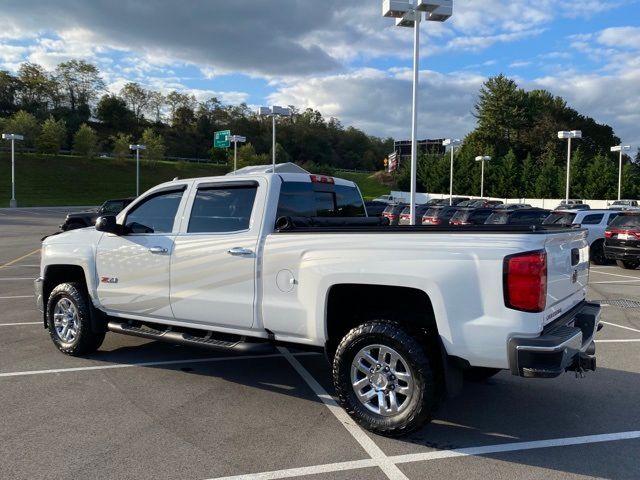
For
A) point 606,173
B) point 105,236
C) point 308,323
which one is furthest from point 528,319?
point 606,173

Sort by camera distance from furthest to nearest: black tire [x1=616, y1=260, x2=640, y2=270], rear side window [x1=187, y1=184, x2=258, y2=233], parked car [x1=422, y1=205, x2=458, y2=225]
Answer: parked car [x1=422, y1=205, x2=458, y2=225] < black tire [x1=616, y1=260, x2=640, y2=270] < rear side window [x1=187, y1=184, x2=258, y2=233]

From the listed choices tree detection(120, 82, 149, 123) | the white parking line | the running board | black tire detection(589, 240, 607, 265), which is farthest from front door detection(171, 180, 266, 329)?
tree detection(120, 82, 149, 123)

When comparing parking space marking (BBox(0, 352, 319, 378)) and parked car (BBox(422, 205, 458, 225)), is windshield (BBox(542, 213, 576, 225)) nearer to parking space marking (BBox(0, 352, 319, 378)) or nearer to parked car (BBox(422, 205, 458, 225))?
parked car (BBox(422, 205, 458, 225))

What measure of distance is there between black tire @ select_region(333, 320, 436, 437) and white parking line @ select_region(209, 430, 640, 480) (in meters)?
0.26

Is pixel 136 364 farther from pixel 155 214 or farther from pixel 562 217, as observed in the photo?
pixel 562 217

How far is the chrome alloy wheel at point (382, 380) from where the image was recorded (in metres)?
4.25

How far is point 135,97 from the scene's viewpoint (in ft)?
374

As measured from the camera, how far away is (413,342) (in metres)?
4.16

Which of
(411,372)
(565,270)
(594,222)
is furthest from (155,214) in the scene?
(594,222)

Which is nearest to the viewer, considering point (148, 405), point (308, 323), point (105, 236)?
point (308, 323)

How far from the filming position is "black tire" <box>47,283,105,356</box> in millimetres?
6258

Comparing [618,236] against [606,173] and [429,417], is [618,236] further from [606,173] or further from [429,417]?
[606,173]

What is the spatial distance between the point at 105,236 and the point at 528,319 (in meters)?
4.39

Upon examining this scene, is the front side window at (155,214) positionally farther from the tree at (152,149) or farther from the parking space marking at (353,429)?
the tree at (152,149)
